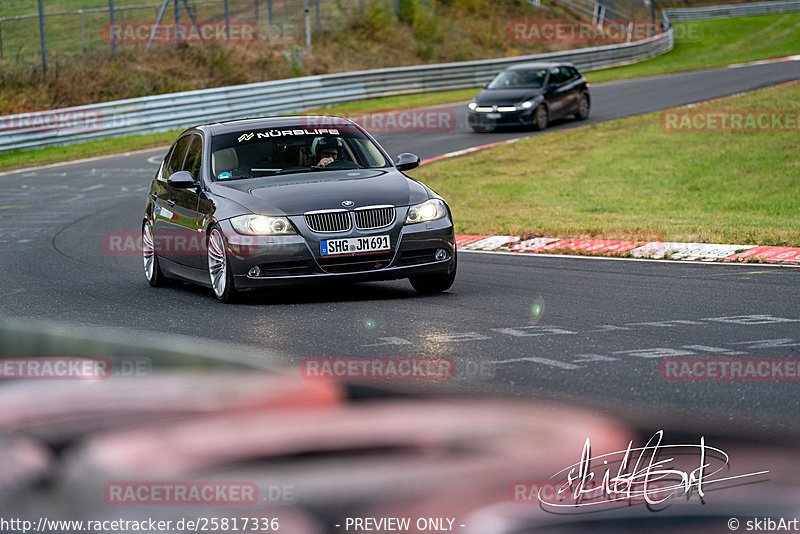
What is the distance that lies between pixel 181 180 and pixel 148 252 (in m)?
1.55

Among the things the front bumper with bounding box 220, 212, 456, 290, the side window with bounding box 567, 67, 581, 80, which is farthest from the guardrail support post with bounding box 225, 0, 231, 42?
the front bumper with bounding box 220, 212, 456, 290

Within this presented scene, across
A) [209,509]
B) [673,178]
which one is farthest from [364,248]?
[673,178]

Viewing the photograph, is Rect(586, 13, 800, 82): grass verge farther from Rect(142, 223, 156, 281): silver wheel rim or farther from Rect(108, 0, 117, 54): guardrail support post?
Rect(142, 223, 156, 281): silver wheel rim

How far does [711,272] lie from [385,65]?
3857 cm

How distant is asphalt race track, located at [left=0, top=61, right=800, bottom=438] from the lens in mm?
6262

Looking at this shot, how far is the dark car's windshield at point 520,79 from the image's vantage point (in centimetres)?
3109

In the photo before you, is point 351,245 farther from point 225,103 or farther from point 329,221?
point 225,103

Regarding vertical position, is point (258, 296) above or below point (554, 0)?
above

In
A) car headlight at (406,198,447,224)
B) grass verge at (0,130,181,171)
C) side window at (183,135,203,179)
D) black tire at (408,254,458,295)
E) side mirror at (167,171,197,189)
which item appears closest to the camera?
car headlight at (406,198,447,224)

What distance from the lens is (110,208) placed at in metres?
20.0

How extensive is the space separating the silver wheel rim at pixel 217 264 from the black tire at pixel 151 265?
1.48 meters

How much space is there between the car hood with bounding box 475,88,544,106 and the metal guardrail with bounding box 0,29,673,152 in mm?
7097

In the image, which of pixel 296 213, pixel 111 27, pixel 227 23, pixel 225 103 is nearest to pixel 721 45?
pixel 227 23

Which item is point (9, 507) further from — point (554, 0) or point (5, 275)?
point (554, 0)
